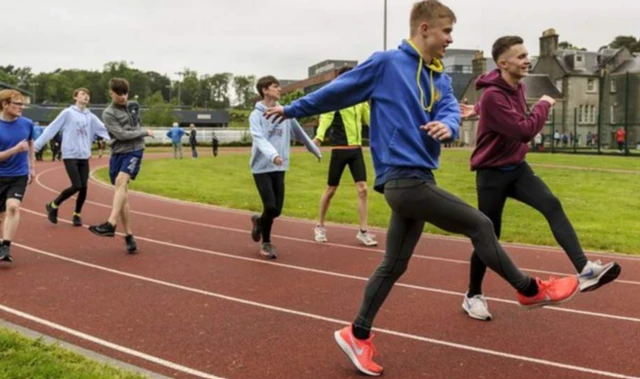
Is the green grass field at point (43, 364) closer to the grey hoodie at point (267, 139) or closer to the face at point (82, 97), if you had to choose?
the grey hoodie at point (267, 139)

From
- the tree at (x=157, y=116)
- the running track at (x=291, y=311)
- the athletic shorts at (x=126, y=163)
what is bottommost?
the running track at (x=291, y=311)

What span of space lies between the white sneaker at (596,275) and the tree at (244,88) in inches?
6046

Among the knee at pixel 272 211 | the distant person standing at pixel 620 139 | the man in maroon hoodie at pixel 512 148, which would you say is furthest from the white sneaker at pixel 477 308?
the distant person standing at pixel 620 139

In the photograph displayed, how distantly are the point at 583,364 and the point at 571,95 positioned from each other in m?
68.1

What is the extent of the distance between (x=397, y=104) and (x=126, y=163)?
473cm

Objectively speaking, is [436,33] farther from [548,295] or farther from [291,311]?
[291,311]

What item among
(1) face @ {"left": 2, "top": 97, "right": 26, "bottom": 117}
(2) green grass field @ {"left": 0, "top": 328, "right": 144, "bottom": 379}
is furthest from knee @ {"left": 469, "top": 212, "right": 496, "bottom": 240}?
(1) face @ {"left": 2, "top": 97, "right": 26, "bottom": 117}

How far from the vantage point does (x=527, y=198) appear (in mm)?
4871

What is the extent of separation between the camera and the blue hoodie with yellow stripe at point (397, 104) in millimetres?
3904

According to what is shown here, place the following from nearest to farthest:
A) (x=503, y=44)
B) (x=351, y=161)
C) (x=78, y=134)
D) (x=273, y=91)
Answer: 1. (x=503, y=44)
2. (x=273, y=91)
3. (x=351, y=161)
4. (x=78, y=134)

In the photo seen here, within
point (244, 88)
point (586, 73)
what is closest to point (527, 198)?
point (586, 73)

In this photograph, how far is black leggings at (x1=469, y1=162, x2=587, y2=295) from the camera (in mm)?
4742

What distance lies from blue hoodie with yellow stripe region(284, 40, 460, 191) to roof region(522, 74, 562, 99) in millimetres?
66225

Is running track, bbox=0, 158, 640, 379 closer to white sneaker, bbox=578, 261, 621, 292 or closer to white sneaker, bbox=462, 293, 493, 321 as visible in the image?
white sneaker, bbox=462, 293, 493, 321
